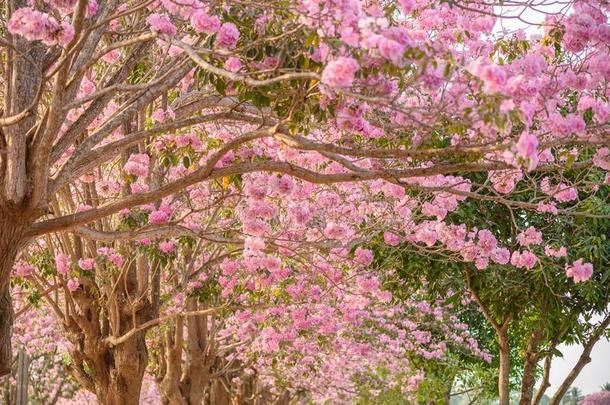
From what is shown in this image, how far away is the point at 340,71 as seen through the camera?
14.2 feet

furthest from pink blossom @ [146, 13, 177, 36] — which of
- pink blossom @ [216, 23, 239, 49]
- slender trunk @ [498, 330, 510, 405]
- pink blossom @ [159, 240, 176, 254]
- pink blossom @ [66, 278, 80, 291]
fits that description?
slender trunk @ [498, 330, 510, 405]

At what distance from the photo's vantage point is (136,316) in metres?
11.0

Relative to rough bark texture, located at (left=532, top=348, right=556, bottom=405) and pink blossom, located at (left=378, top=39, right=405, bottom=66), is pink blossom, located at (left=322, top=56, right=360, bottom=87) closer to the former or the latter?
pink blossom, located at (left=378, top=39, right=405, bottom=66)

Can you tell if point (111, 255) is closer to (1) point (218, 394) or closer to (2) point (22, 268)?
(2) point (22, 268)

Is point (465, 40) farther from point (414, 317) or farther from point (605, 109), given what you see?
point (414, 317)

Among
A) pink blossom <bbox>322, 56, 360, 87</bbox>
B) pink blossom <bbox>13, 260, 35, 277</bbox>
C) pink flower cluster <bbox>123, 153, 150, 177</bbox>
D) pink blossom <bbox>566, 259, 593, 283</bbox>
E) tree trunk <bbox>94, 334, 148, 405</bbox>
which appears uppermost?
pink blossom <bbox>13, 260, 35, 277</bbox>

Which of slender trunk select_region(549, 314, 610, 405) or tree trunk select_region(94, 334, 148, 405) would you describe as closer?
tree trunk select_region(94, 334, 148, 405)

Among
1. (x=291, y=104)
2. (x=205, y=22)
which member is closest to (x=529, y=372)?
(x=291, y=104)

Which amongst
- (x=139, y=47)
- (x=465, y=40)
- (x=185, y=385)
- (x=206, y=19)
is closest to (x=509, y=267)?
(x=465, y=40)

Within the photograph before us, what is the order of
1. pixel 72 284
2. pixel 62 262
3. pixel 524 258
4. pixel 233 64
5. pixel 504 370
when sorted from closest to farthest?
pixel 233 64
pixel 524 258
pixel 62 262
pixel 72 284
pixel 504 370

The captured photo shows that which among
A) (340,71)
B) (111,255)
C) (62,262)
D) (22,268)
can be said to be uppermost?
(22,268)

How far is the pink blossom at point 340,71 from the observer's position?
4.31 metres

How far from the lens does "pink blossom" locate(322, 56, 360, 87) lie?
431 centimetres

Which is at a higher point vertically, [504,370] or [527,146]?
[504,370]
